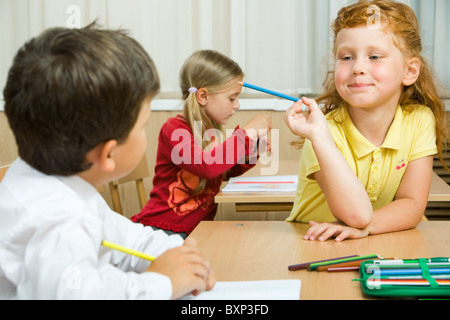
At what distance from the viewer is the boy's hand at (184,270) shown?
74 cm

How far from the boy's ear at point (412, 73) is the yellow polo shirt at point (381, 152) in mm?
67

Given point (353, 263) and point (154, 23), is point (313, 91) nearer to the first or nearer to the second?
point (154, 23)

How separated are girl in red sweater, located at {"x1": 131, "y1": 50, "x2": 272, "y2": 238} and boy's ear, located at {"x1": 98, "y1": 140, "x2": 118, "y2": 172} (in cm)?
117

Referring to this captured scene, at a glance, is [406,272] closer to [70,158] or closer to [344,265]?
[344,265]

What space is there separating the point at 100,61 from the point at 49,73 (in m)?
0.06

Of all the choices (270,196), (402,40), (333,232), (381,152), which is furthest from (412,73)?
(270,196)

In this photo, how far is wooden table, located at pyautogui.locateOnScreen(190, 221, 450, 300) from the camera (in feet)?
2.81

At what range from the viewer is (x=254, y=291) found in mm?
799

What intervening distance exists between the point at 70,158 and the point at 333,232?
58cm

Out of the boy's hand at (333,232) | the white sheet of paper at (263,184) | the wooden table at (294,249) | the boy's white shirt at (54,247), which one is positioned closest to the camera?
the boy's white shirt at (54,247)

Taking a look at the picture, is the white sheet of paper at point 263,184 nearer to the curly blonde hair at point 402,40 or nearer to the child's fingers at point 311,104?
the curly blonde hair at point 402,40

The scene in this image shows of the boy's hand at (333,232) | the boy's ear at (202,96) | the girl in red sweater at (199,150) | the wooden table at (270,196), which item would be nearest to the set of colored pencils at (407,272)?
the boy's hand at (333,232)

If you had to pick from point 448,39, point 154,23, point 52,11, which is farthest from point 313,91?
point 52,11

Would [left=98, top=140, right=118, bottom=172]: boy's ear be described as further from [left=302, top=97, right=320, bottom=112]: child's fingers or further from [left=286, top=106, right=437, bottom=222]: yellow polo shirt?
[left=286, top=106, right=437, bottom=222]: yellow polo shirt
